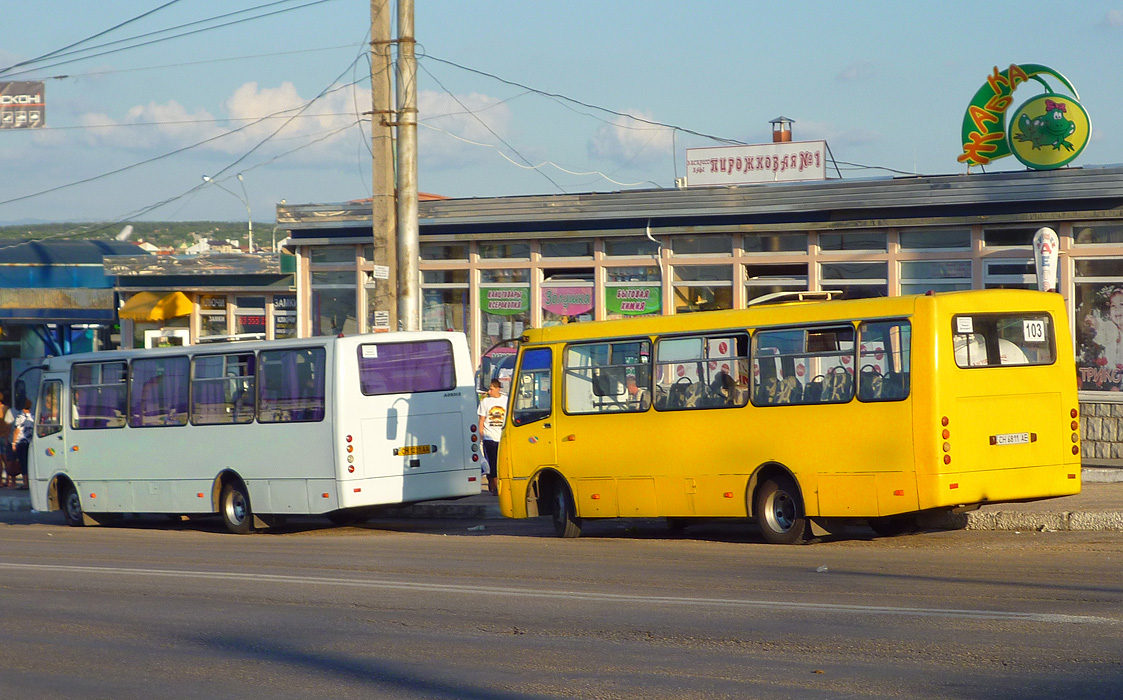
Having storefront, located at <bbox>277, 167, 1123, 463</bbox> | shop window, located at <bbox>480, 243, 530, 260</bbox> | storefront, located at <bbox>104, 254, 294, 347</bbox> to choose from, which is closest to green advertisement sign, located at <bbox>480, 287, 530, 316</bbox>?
storefront, located at <bbox>277, 167, 1123, 463</bbox>

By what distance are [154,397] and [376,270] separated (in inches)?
158

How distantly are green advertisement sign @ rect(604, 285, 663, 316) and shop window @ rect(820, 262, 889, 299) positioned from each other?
314cm

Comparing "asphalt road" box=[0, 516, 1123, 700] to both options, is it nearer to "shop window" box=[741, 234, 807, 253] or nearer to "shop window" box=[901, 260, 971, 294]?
"shop window" box=[901, 260, 971, 294]

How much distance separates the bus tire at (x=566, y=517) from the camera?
1525cm

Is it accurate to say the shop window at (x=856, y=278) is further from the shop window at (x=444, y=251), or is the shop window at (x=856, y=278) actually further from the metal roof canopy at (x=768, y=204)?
the shop window at (x=444, y=251)

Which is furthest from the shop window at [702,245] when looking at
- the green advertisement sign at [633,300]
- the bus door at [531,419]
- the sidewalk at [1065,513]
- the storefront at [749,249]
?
the bus door at [531,419]

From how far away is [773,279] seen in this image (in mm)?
22453

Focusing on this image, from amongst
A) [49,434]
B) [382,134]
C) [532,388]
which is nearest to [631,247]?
[382,134]

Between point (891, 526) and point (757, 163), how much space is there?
36.8 feet

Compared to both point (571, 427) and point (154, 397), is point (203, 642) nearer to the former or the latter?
point (571, 427)

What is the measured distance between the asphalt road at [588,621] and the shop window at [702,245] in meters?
9.62

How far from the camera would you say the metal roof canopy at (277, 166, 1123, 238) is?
19.8 meters

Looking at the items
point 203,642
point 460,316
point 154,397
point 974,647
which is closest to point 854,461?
point 974,647

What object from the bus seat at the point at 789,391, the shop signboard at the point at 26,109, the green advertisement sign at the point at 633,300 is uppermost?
the shop signboard at the point at 26,109
